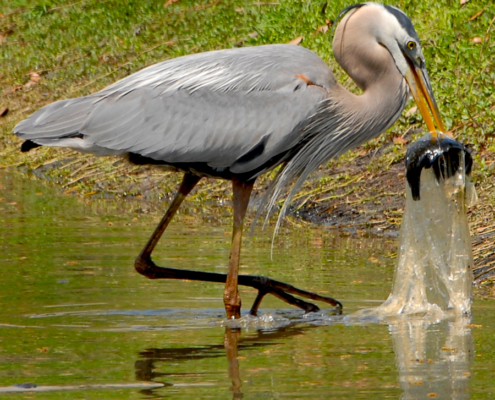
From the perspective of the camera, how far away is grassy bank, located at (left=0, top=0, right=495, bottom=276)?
8.99m

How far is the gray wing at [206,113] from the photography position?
6.27m

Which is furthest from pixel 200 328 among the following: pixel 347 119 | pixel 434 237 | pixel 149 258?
pixel 347 119

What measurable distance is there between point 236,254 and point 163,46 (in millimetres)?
7220

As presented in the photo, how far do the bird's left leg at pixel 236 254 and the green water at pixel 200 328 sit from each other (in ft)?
0.51

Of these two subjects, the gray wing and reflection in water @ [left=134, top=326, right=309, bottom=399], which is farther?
the gray wing

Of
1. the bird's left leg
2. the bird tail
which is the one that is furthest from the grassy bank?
the bird's left leg

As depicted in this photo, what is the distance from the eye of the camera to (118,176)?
1045 centimetres

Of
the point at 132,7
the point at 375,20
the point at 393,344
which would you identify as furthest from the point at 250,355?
the point at 132,7

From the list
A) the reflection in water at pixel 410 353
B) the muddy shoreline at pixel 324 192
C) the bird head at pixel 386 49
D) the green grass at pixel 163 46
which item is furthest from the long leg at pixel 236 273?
the green grass at pixel 163 46

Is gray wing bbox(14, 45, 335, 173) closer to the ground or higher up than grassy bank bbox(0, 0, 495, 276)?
closer to the ground

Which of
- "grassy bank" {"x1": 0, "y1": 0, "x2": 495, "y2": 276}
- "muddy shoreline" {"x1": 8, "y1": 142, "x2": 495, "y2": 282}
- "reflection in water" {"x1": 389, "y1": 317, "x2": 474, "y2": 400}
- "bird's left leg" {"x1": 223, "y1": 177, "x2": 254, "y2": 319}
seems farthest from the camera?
"grassy bank" {"x1": 0, "y1": 0, "x2": 495, "y2": 276}

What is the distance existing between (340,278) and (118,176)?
407cm

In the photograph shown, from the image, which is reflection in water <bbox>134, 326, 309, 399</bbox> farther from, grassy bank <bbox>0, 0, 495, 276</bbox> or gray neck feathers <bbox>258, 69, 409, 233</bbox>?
grassy bank <bbox>0, 0, 495, 276</bbox>

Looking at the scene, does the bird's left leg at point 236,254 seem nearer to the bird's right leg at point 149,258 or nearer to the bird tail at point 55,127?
the bird's right leg at point 149,258
